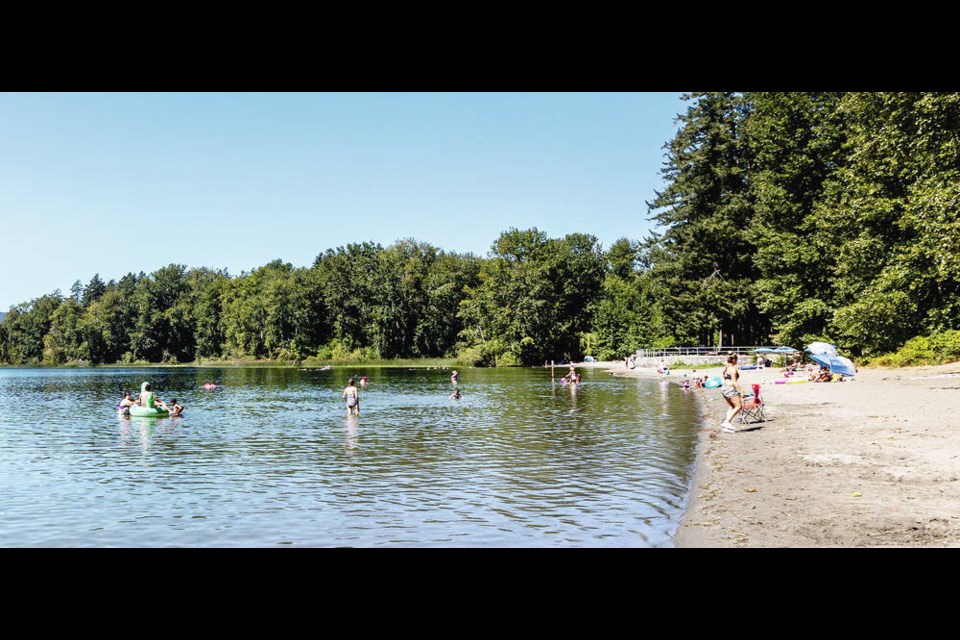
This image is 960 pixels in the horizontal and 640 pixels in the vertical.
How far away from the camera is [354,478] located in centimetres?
1608

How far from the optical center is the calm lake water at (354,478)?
11.2m

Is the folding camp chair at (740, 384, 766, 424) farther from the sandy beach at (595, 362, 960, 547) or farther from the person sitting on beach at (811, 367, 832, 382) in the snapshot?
the person sitting on beach at (811, 367, 832, 382)

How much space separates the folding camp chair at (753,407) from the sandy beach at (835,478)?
0.45m

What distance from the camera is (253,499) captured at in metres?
14.0

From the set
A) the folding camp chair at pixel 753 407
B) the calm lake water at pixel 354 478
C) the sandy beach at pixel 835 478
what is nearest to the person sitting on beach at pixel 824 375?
the calm lake water at pixel 354 478

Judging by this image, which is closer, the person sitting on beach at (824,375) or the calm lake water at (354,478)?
the calm lake water at (354,478)

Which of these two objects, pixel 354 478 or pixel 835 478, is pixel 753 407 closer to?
pixel 835 478

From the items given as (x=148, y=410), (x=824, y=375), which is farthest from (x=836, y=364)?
(x=148, y=410)

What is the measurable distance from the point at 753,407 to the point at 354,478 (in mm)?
14220

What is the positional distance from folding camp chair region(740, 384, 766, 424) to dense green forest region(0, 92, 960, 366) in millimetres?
8725

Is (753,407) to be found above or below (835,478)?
above

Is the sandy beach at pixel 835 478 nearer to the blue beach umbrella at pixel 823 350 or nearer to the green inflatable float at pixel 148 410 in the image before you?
the blue beach umbrella at pixel 823 350
